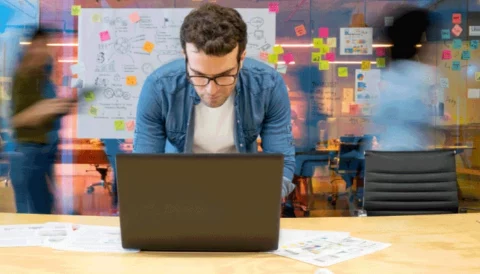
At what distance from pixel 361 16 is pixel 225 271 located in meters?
3.37

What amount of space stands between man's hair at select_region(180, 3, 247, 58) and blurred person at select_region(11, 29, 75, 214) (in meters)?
2.70

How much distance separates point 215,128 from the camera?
211cm

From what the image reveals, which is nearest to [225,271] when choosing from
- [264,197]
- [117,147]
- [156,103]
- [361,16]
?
[264,197]

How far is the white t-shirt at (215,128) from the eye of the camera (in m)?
2.10

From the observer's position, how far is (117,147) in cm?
406

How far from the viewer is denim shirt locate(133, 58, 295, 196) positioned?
1986mm

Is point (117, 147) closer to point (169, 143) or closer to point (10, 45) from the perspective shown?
point (10, 45)

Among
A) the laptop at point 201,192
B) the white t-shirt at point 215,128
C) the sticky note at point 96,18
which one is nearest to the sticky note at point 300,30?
the sticky note at point 96,18

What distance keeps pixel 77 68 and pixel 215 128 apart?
2.37 meters

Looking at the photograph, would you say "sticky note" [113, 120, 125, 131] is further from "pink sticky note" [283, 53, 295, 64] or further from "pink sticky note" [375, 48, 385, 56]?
"pink sticky note" [375, 48, 385, 56]

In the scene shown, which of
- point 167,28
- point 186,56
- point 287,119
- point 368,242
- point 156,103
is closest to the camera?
point 368,242

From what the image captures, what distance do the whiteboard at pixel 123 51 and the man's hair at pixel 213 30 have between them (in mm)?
2361

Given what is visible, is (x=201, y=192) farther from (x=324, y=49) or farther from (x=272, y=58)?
(x=324, y=49)

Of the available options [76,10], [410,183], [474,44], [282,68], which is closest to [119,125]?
[76,10]
